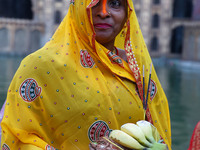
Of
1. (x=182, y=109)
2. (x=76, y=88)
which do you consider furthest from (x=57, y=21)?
(x=76, y=88)

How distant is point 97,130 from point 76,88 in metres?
0.20

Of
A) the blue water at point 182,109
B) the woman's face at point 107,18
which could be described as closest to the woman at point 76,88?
the woman's face at point 107,18

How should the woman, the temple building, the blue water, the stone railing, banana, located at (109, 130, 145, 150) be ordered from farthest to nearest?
the stone railing < the temple building < the blue water < the woman < banana, located at (109, 130, 145, 150)

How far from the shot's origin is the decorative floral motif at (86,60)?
1.23 m

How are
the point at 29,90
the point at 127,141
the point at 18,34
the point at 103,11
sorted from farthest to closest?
the point at 18,34, the point at 103,11, the point at 29,90, the point at 127,141

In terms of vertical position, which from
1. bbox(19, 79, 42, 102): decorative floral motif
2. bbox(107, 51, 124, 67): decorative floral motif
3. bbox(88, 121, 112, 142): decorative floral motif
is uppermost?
bbox(107, 51, 124, 67): decorative floral motif

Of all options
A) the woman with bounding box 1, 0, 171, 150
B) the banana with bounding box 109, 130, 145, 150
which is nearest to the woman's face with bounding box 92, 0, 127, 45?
the woman with bounding box 1, 0, 171, 150

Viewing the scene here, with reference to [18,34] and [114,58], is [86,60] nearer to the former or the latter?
[114,58]

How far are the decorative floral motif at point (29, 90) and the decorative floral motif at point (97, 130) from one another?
261 mm

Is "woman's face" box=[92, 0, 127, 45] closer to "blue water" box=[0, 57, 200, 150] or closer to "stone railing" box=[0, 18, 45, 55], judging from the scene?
"blue water" box=[0, 57, 200, 150]

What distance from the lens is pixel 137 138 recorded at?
3.28 feet

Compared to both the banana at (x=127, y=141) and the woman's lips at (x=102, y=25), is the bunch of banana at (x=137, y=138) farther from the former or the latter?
the woman's lips at (x=102, y=25)

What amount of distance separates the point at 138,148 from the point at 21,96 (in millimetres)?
475

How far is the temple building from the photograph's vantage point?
23.5m
